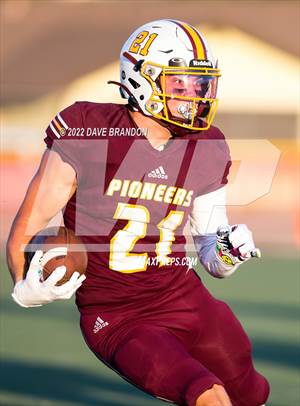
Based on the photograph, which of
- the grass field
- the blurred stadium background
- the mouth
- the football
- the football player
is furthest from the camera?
the blurred stadium background

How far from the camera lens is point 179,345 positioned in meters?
4.25

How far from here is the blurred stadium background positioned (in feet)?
32.4

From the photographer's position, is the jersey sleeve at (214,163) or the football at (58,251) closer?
the football at (58,251)

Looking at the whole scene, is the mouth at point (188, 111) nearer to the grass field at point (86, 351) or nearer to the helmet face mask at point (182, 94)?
the helmet face mask at point (182, 94)

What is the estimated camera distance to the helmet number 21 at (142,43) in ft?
15.0

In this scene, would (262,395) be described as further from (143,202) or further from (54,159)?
(54,159)

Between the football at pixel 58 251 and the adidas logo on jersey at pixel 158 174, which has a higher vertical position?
the adidas logo on jersey at pixel 158 174

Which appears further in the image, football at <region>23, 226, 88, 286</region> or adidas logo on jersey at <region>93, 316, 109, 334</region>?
adidas logo on jersey at <region>93, 316, 109, 334</region>

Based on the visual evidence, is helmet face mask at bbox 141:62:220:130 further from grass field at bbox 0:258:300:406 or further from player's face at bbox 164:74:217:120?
grass field at bbox 0:258:300:406

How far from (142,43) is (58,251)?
104 centimetres

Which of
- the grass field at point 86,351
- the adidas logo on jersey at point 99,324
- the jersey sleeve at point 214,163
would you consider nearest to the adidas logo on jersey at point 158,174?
the jersey sleeve at point 214,163

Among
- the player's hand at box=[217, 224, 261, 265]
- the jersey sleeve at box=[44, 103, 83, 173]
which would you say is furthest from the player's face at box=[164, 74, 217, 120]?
the player's hand at box=[217, 224, 261, 265]

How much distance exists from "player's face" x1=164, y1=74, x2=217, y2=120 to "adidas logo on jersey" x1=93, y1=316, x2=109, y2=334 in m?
0.89

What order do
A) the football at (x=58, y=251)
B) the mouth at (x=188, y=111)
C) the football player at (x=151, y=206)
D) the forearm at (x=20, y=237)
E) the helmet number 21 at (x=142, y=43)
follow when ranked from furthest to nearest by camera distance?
1. the helmet number 21 at (x=142, y=43)
2. the mouth at (x=188, y=111)
3. the football player at (x=151, y=206)
4. the forearm at (x=20, y=237)
5. the football at (x=58, y=251)
